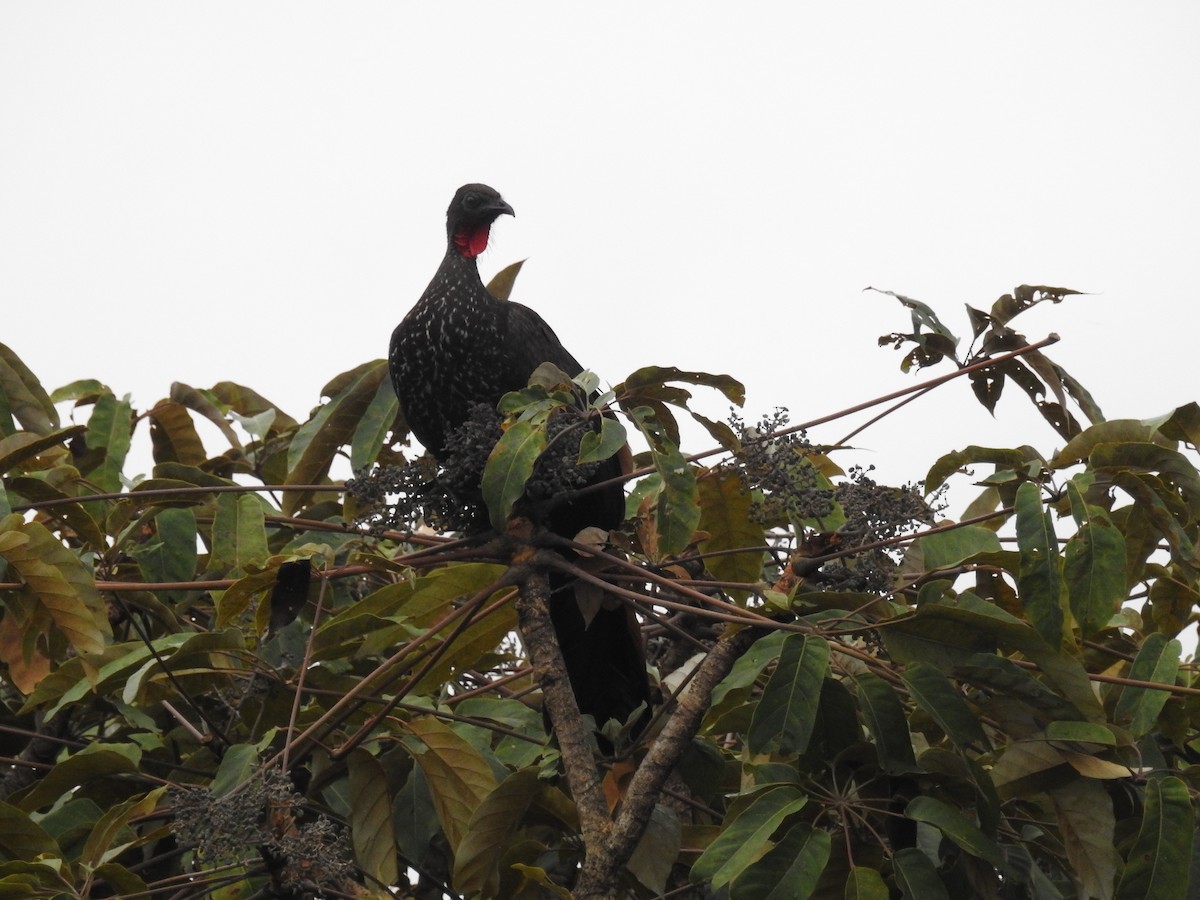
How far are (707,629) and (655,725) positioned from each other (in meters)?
0.43

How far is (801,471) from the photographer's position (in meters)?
2.32

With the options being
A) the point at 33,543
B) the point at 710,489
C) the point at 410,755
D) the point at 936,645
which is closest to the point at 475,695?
the point at 410,755

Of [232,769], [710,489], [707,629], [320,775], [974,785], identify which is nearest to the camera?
[974,785]

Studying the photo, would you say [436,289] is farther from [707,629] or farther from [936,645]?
[936,645]

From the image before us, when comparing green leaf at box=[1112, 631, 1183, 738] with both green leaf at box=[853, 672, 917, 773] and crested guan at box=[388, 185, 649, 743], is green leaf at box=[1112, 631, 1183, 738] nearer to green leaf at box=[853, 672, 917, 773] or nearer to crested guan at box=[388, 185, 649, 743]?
green leaf at box=[853, 672, 917, 773]

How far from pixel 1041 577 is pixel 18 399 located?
2382 millimetres

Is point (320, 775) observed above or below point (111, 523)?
below

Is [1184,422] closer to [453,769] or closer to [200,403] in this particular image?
[453,769]

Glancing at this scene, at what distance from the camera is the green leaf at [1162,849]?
6.48ft

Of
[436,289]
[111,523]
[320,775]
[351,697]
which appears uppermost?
[436,289]

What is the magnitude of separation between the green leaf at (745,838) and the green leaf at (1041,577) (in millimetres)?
456

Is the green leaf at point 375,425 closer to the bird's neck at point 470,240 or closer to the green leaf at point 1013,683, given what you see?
the bird's neck at point 470,240

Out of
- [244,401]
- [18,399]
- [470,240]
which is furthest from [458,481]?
[244,401]

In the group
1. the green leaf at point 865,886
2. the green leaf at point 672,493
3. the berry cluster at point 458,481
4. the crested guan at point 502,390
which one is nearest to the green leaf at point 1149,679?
the green leaf at point 865,886
